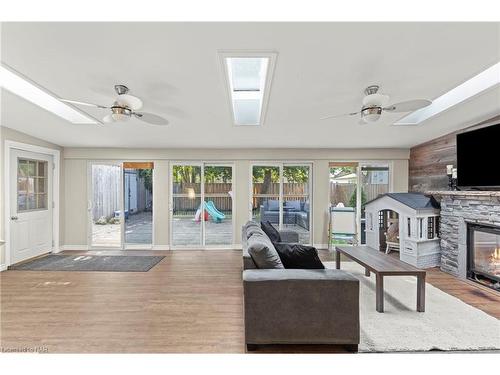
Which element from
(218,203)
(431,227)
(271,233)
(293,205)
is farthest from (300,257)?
(218,203)

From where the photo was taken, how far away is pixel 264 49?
6.66 ft

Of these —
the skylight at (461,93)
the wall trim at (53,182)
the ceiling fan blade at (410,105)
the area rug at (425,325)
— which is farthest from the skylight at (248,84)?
the wall trim at (53,182)

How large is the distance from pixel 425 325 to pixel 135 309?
2.92m

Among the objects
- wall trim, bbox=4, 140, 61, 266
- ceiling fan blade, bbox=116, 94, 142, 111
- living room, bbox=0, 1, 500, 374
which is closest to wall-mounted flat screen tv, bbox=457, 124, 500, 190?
living room, bbox=0, 1, 500, 374

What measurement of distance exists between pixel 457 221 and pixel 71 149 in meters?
7.25

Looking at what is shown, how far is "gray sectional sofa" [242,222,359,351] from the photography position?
206cm

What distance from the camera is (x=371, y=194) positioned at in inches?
229

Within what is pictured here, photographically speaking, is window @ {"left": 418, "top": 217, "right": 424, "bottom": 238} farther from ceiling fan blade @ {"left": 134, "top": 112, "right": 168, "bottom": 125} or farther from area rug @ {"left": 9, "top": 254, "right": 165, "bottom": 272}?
area rug @ {"left": 9, "top": 254, "right": 165, "bottom": 272}

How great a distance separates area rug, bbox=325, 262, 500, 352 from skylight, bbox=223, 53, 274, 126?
8.35ft

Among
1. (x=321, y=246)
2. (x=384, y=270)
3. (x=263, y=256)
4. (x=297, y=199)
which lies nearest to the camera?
(x=263, y=256)

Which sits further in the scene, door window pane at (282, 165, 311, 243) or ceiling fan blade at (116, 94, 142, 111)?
door window pane at (282, 165, 311, 243)

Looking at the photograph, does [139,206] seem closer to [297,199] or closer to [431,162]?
[297,199]

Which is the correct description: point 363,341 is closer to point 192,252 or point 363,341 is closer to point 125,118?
point 125,118

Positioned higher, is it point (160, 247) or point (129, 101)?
point (129, 101)
